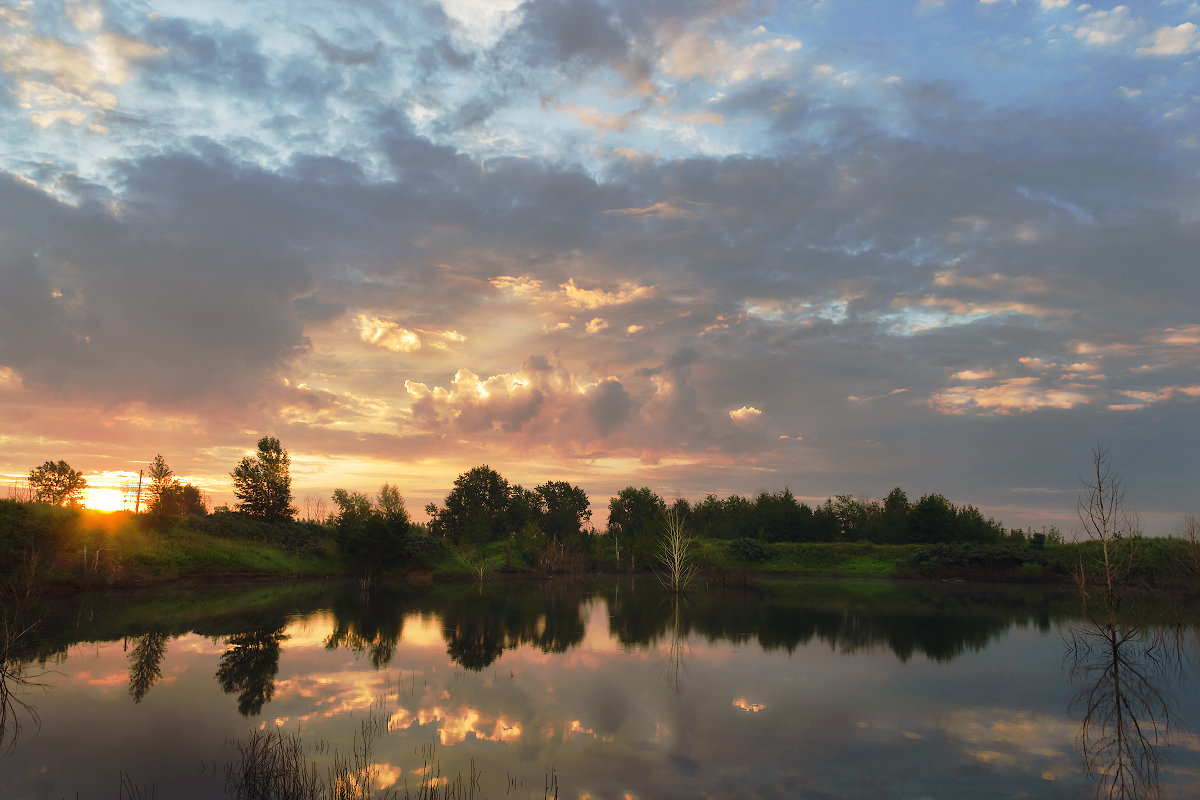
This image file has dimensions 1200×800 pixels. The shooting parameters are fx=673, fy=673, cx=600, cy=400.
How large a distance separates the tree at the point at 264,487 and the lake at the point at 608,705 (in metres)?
35.0

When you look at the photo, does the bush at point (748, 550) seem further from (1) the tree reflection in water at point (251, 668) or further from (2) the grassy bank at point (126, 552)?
(1) the tree reflection in water at point (251, 668)

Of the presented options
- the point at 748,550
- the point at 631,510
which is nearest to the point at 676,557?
the point at 748,550

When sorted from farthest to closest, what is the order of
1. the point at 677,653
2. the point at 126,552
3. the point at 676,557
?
the point at 676,557, the point at 126,552, the point at 677,653

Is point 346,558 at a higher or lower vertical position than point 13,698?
lower

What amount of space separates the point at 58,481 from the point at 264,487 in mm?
31501

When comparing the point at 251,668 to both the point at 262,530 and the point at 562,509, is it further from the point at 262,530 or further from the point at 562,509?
the point at 562,509

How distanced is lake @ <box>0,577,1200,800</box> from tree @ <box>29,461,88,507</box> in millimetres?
56702

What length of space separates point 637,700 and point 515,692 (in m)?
3.20

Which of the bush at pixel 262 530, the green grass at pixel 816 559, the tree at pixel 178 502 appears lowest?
the green grass at pixel 816 559

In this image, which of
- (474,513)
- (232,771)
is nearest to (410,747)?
(232,771)

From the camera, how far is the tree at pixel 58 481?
252 feet

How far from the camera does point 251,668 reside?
64.3 feet

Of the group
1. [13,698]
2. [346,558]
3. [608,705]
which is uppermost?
[13,698]

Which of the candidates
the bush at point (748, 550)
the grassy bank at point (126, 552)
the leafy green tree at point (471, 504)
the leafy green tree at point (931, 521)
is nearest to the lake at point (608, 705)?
the grassy bank at point (126, 552)
